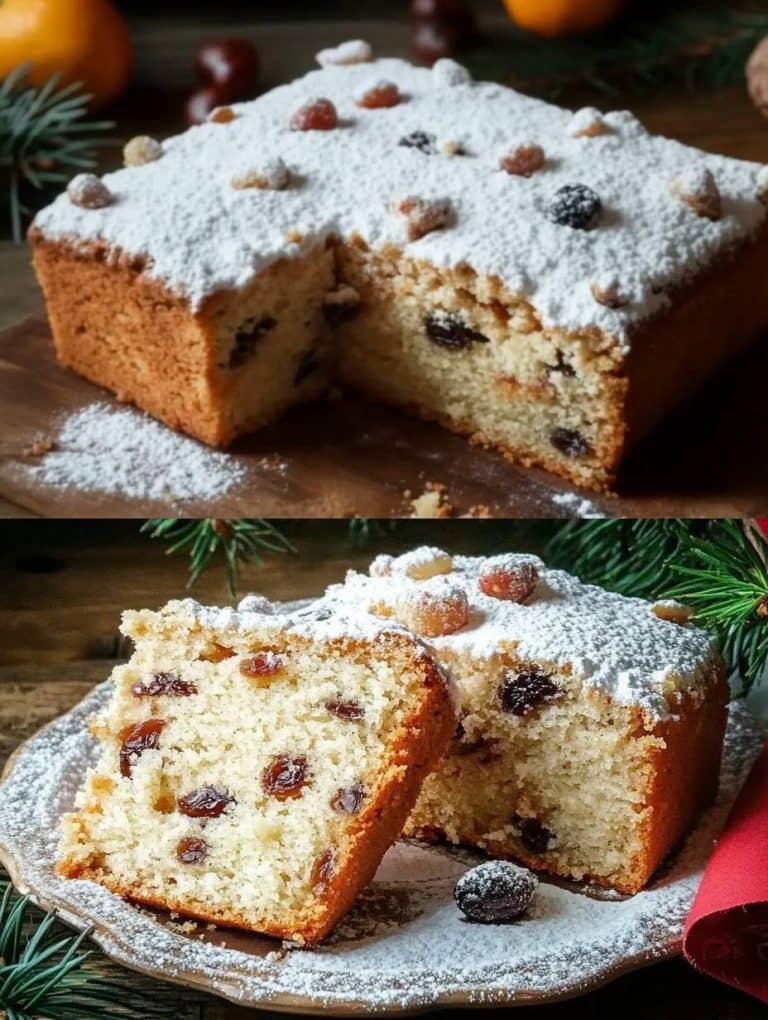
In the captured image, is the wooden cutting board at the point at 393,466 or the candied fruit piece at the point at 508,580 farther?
the wooden cutting board at the point at 393,466

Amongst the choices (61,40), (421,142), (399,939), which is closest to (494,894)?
(399,939)

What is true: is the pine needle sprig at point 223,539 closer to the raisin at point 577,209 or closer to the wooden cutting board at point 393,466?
the wooden cutting board at point 393,466

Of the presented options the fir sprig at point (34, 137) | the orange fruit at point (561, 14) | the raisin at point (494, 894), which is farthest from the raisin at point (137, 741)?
the orange fruit at point (561, 14)

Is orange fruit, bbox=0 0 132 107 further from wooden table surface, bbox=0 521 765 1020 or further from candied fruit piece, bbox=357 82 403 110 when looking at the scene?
wooden table surface, bbox=0 521 765 1020

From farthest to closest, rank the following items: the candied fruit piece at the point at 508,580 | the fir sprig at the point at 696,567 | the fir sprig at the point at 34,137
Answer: the fir sprig at the point at 34,137, the fir sprig at the point at 696,567, the candied fruit piece at the point at 508,580

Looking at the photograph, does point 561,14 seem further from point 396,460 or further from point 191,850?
point 191,850

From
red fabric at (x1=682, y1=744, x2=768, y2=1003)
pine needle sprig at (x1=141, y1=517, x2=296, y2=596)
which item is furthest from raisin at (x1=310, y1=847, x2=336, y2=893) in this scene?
pine needle sprig at (x1=141, y1=517, x2=296, y2=596)

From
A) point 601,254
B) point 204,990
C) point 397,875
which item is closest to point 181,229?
point 601,254
